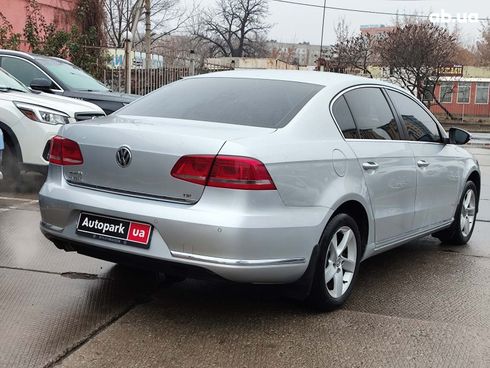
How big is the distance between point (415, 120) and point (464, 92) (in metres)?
44.2

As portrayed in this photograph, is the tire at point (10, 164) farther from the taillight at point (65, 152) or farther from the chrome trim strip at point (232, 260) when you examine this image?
the chrome trim strip at point (232, 260)

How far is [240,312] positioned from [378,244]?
1.22 metres

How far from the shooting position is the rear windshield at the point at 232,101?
3846 mm

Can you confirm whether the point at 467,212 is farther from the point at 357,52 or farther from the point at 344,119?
the point at 357,52

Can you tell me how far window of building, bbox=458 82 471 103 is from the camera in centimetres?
4575

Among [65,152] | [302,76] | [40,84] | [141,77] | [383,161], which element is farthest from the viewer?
[141,77]

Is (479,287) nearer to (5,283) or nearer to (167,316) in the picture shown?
(167,316)

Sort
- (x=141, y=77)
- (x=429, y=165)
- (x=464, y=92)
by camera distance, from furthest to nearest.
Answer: (x=464, y=92) → (x=141, y=77) → (x=429, y=165)

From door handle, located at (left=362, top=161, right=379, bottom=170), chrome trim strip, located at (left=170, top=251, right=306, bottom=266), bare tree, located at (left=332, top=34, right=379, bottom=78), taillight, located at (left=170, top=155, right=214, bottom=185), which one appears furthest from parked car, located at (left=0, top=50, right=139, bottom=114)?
bare tree, located at (left=332, top=34, right=379, bottom=78)

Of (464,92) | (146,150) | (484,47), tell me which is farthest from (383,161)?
(484,47)

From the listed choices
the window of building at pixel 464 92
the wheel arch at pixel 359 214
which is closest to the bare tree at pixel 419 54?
the window of building at pixel 464 92

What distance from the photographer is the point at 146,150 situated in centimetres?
347

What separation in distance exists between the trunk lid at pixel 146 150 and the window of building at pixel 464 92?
151 ft

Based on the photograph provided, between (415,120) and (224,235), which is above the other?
(415,120)
